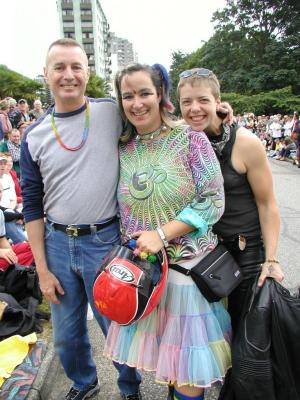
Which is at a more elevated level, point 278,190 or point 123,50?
point 123,50

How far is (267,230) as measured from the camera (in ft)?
6.84

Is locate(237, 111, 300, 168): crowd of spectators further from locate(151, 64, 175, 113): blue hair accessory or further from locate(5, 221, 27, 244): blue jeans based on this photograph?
locate(151, 64, 175, 113): blue hair accessory

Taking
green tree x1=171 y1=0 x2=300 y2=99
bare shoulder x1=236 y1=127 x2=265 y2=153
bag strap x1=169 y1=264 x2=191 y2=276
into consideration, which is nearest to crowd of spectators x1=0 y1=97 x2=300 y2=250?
bare shoulder x1=236 y1=127 x2=265 y2=153

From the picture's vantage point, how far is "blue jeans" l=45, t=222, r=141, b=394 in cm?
213

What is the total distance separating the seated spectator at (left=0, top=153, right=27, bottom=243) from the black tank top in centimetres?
360

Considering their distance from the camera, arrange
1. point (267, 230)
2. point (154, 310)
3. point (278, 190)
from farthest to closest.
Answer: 1. point (278, 190)
2. point (267, 230)
3. point (154, 310)

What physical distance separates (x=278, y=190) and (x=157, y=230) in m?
8.12

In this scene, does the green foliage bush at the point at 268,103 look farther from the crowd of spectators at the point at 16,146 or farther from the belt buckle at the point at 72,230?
the belt buckle at the point at 72,230

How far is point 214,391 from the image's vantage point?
8.48 feet

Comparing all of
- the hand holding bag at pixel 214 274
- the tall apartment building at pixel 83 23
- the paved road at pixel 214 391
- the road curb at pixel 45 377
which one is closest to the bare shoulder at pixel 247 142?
the hand holding bag at pixel 214 274

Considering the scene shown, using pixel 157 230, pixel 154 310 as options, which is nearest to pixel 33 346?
pixel 154 310

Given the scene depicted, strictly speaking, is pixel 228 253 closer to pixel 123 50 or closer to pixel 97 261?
pixel 97 261

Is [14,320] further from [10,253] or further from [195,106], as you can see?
[195,106]

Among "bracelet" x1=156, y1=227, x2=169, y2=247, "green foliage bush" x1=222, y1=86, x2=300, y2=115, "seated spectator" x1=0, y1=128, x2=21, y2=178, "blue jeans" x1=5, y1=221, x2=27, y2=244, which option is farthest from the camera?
"green foliage bush" x1=222, y1=86, x2=300, y2=115
